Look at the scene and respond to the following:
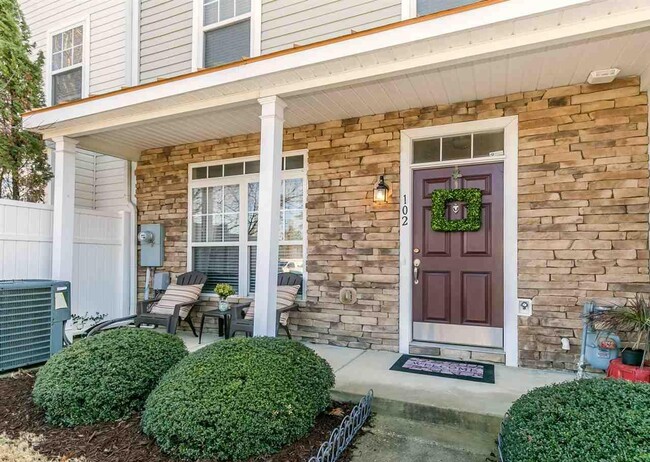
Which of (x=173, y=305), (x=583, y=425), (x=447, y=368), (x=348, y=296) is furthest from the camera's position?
(x=173, y=305)

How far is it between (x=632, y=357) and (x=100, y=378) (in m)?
3.71

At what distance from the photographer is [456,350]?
12.9 feet

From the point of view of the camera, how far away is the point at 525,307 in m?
3.71

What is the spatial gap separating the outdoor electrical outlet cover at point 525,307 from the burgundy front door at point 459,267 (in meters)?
0.20

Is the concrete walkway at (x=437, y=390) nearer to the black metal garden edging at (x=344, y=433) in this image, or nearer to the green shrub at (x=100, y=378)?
the black metal garden edging at (x=344, y=433)

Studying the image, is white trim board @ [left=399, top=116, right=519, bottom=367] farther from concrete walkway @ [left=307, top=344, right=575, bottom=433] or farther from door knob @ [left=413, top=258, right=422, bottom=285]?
concrete walkway @ [left=307, top=344, right=575, bottom=433]

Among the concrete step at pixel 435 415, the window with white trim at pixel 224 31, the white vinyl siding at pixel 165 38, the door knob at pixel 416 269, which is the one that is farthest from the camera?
the white vinyl siding at pixel 165 38

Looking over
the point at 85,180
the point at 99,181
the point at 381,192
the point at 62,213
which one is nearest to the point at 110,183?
the point at 99,181

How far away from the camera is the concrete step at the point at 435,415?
101 inches

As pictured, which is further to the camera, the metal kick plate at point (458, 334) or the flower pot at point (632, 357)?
the metal kick plate at point (458, 334)

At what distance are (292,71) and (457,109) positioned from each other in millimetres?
1797

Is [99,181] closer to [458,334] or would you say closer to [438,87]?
[438,87]

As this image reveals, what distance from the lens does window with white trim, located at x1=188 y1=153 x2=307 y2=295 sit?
4.86 meters

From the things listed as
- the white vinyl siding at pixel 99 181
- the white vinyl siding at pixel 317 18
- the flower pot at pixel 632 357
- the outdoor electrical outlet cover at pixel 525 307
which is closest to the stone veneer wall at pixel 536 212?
the outdoor electrical outlet cover at pixel 525 307
